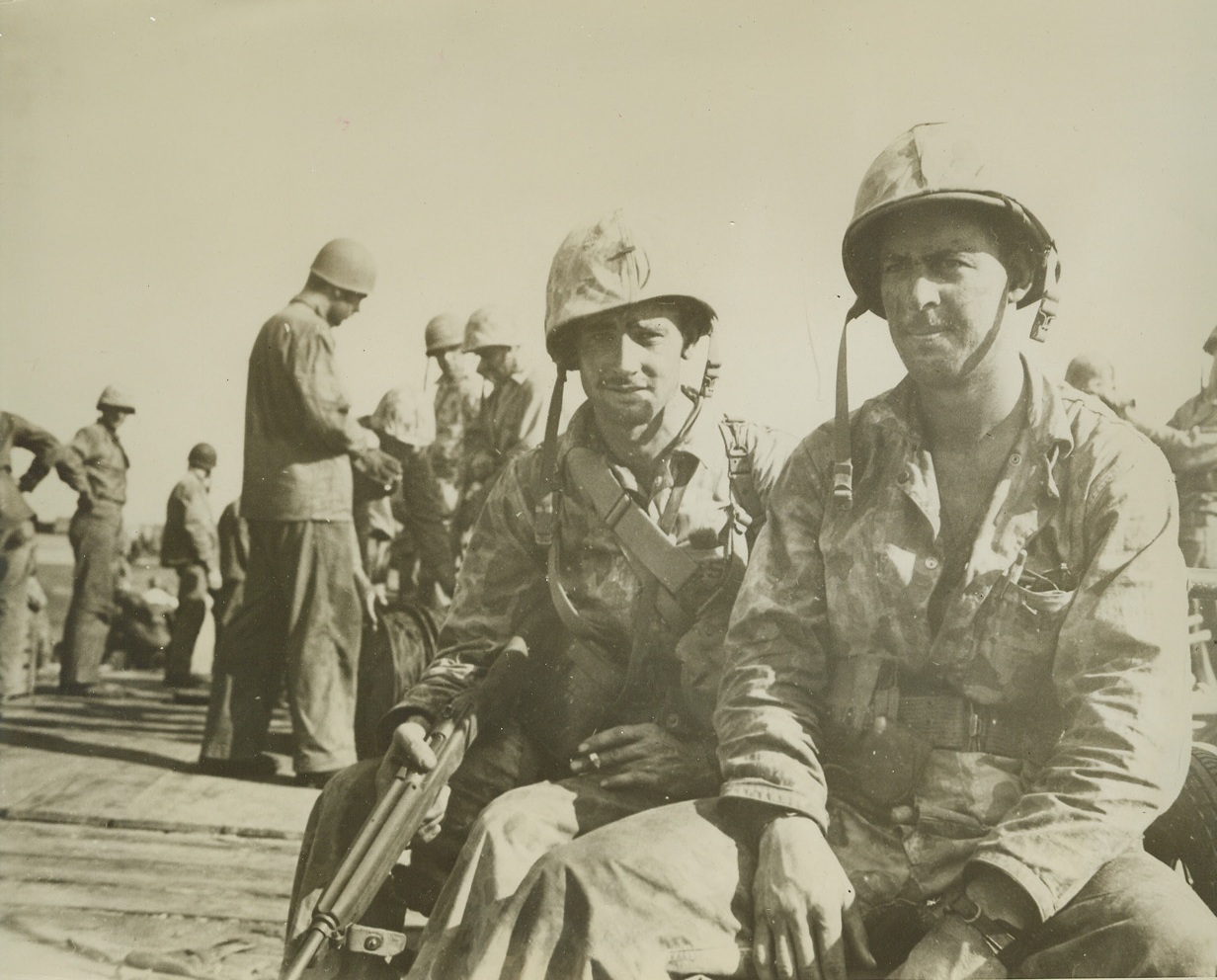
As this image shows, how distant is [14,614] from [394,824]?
9.96 ft

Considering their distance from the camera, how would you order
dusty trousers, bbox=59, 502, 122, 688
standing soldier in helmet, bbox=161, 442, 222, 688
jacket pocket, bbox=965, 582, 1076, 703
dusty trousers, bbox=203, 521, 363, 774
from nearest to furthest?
jacket pocket, bbox=965, 582, 1076, 703 < standing soldier in helmet, bbox=161, 442, 222, 688 < dusty trousers, bbox=203, 521, 363, 774 < dusty trousers, bbox=59, 502, 122, 688

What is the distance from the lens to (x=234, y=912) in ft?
13.7

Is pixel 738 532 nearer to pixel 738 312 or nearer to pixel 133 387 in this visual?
pixel 738 312

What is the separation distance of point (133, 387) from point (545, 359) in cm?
154

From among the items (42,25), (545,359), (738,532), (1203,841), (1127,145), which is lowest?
(1203,841)

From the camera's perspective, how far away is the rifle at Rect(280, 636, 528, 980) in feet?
10.2

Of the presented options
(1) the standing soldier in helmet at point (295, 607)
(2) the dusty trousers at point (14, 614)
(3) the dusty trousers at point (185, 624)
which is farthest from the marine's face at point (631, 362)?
(3) the dusty trousers at point (185, 624)

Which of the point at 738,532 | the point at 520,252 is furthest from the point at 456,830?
the point at 520,252

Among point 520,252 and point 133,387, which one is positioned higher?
point 520,252

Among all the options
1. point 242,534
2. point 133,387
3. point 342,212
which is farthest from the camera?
point 242,534

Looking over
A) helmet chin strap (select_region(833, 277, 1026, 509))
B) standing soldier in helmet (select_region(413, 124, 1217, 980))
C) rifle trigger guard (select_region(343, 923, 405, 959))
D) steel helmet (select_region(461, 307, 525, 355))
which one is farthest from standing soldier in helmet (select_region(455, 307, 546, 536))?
rifle trigger guard (select_region(343, 923, 405, 959))

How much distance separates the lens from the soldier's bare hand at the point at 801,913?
2787 millimetres

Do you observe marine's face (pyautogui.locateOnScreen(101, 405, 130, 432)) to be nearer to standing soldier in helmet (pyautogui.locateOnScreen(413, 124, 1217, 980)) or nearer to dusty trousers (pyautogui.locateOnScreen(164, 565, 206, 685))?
dusty trousers (pyautogui.locateOnScreen(164, 565, 206, 685))

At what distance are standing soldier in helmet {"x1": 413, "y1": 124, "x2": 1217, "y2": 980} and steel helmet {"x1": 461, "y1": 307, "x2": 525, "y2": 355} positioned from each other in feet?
4.55
